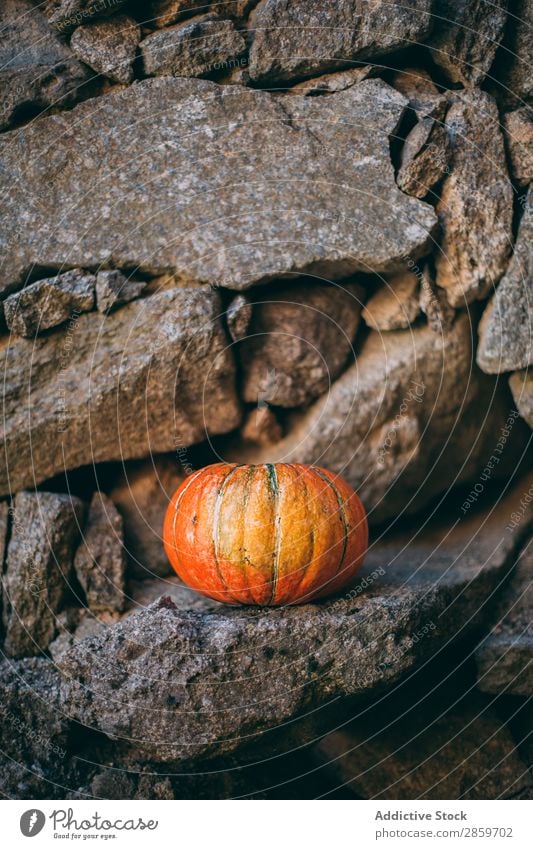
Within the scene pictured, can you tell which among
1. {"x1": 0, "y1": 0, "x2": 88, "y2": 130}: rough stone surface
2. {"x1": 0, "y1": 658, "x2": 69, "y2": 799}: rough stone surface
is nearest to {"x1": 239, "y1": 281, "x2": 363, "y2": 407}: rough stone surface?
{"x1": 0, "y1": 0, "x2": 88, "y2": 130}: rough stone surface

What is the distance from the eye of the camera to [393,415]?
5.17 m

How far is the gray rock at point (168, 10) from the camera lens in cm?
510

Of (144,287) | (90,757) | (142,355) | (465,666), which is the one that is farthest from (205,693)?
(144,287)

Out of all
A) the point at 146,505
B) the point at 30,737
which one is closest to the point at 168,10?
the point at 146,505

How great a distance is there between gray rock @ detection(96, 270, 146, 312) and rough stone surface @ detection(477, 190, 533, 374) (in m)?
2.26

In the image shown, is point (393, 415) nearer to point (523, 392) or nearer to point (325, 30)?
point (523, 392)

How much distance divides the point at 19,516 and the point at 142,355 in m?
1.23

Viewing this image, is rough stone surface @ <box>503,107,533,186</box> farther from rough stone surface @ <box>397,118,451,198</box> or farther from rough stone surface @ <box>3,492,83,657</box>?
rough stone surface @ <box>3,492,83,657</box>

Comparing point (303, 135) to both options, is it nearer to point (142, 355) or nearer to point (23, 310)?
point (142, 355)

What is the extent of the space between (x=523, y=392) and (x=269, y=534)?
2.09 m

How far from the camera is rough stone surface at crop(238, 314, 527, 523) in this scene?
5113 millimetres

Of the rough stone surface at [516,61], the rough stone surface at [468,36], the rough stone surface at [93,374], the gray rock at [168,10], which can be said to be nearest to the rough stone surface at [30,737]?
the rough stone surface at [93,374]
